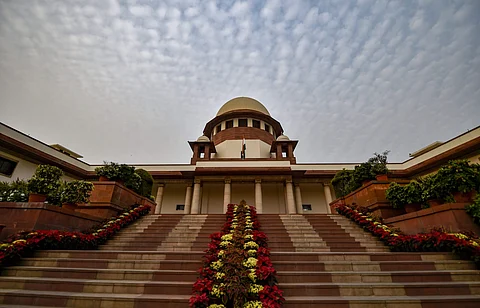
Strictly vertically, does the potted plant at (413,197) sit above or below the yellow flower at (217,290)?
above

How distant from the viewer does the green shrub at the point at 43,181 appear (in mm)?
5973

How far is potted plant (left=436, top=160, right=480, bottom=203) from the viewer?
5.37 m

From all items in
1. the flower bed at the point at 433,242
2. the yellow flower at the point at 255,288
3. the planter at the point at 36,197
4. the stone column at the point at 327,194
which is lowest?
the yellow flower at the point at 255,288

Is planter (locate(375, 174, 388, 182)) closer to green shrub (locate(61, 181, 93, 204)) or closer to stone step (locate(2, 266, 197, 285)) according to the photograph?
stone step (locate(2, 266, 197, 285))

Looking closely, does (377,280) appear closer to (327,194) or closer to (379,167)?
(379,167)

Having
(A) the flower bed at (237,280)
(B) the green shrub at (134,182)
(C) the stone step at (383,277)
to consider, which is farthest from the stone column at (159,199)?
(C) the stone step at (383,277)

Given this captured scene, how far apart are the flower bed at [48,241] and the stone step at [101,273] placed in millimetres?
315

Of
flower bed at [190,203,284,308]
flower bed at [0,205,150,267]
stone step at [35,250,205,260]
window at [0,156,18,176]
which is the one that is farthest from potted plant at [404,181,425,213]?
window at [0,156,18,176]

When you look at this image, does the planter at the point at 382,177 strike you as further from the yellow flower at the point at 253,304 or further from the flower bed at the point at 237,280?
the yellow flower at the point at 253,304

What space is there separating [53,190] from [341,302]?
741cm

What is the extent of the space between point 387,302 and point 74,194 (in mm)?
7977

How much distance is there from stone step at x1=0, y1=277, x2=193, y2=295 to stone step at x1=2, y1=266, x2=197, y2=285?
0.56 feet

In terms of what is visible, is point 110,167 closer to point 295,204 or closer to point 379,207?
point 379,207

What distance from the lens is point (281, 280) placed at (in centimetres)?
397
